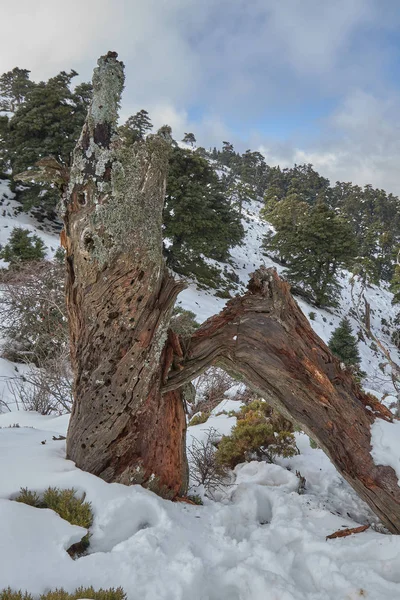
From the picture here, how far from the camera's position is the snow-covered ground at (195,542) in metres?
1.81

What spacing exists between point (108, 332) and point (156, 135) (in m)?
1.67

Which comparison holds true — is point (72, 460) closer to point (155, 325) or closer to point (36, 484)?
point (36, 484)

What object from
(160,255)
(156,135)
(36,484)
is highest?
(156,135)

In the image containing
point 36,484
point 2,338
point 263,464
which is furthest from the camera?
point 2,338

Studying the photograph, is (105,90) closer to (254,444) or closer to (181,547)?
(181,547)

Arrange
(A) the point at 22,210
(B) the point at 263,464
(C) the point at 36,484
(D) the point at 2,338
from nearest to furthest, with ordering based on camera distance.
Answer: (C) the point at 36,484 < (B) the point at 263,464 < (D) the point at 2,338 < (A) the point at 22,210

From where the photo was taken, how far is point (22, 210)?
16.9m

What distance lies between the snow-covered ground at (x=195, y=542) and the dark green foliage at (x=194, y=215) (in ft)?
43.1

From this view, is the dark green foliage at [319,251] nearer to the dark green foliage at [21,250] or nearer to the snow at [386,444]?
the dark green foliage at [21,250]

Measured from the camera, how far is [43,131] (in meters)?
16.9

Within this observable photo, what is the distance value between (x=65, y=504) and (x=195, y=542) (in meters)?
0.90

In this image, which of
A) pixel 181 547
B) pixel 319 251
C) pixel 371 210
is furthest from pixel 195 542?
pixel 371 210

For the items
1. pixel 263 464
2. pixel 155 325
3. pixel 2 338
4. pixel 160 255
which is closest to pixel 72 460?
pixel 155 325

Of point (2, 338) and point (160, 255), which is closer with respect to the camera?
point (160, 255)
